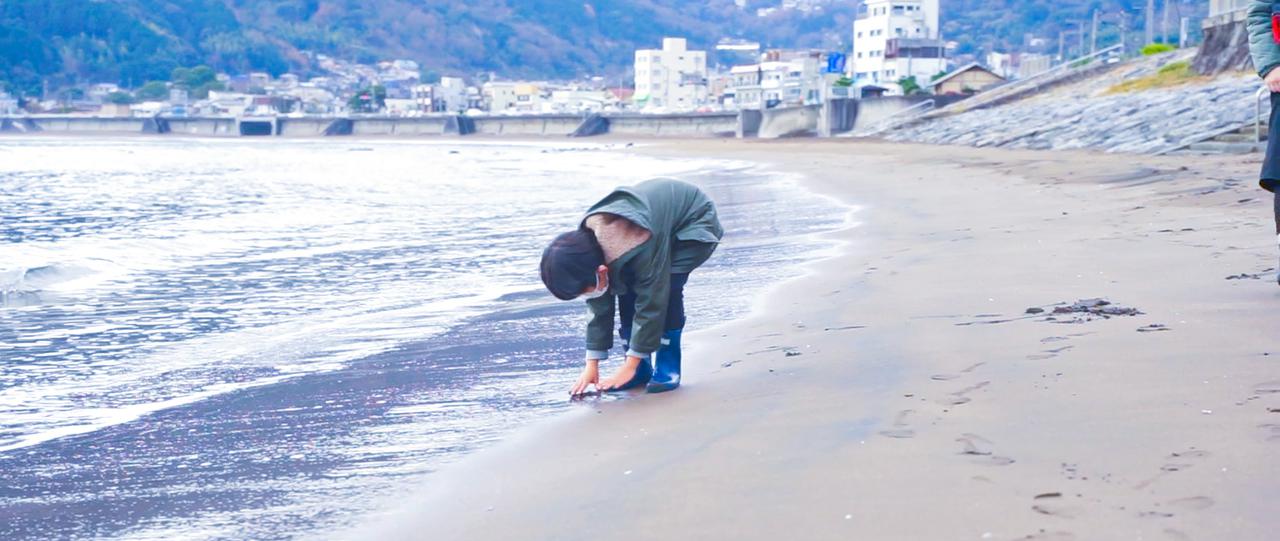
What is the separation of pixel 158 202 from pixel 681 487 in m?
18.7

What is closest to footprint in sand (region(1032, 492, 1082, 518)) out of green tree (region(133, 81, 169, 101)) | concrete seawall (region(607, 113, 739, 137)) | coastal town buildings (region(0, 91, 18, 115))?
concrete seawall (region(607, 113, 739, 137))

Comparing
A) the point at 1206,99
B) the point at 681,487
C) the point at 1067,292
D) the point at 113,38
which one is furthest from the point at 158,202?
the point at 113,38

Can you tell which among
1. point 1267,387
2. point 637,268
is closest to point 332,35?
point 637,268

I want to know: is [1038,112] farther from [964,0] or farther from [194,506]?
[964,0]

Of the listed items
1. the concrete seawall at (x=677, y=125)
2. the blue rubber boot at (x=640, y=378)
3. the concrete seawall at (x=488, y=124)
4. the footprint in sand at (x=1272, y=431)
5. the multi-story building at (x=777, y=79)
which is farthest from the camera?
the multi-story building at (x=777, y=79)

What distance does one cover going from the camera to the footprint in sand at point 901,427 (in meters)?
3.15

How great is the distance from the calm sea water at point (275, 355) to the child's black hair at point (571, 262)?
423 millimetres

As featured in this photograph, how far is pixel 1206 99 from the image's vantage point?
19.9 metres

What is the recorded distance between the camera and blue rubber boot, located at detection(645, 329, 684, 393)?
4312mm

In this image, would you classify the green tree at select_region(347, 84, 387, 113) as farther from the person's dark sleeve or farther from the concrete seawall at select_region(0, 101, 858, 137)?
the person's dark sleeve

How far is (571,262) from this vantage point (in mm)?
3982

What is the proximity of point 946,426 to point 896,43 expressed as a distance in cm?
8508

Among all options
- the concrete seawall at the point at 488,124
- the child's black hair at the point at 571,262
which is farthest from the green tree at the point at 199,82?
the child's black hair at the point at 571,262

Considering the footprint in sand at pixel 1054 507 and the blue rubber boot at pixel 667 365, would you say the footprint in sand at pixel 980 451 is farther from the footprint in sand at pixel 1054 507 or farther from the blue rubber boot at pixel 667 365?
the blue rubber boot at pixel 667 365
